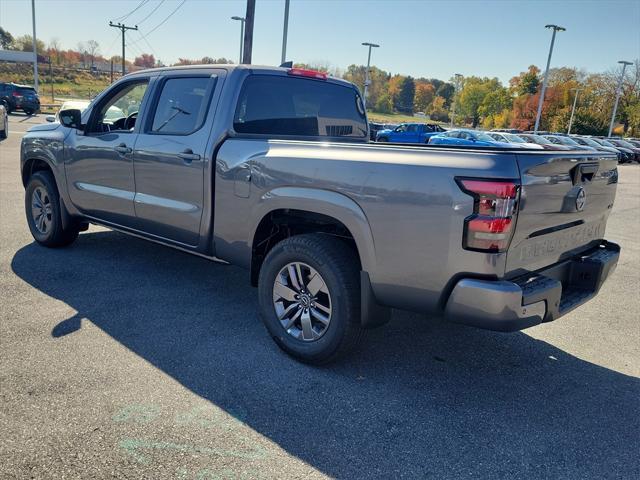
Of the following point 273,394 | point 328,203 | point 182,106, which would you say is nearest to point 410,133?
point 182,106

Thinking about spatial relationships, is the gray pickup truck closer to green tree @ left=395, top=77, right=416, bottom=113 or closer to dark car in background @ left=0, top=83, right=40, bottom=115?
dark car in background @ left=0, top=83, right=40, bottom=115

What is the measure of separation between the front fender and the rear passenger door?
80 centimetres

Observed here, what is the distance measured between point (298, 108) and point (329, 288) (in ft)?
6.22

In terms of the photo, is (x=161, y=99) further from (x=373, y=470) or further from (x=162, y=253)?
(x=373, y=470)

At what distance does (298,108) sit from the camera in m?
4.49

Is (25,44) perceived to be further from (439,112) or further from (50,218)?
(50,218)

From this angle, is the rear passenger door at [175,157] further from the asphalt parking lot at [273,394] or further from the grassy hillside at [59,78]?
the grassy hillside at [59,78]

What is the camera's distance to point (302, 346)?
3.44 metres

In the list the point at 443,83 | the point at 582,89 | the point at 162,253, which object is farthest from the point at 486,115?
the point at 162,253

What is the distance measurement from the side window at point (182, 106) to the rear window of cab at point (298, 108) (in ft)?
1.12

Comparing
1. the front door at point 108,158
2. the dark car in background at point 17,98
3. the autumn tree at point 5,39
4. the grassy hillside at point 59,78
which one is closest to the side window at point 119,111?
the front door at point 108,158

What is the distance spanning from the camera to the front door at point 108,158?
15.3 feet

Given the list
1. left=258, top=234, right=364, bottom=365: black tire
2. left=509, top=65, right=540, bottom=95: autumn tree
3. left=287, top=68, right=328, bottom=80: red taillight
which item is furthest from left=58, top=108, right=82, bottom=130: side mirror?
left=509, top=65, right=540, bottom=95: autumn tree

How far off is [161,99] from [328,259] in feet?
7.55
